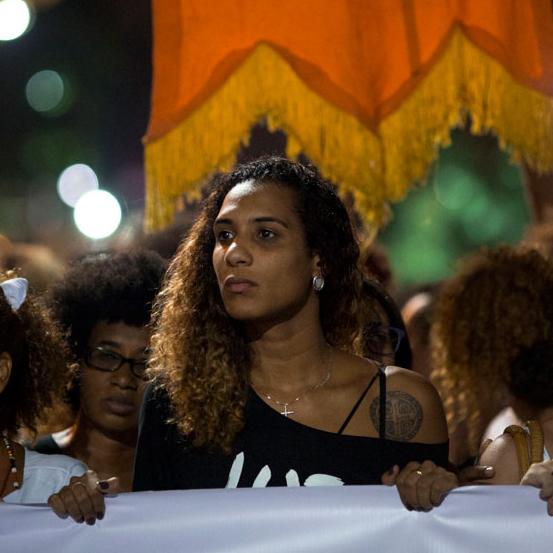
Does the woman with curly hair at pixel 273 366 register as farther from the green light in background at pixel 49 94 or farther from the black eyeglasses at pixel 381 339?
the green light in background at pixel 49 94

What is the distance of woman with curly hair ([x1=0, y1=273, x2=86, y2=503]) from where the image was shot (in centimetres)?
344

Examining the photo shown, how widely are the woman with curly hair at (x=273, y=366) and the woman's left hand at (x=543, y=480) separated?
0.48 m

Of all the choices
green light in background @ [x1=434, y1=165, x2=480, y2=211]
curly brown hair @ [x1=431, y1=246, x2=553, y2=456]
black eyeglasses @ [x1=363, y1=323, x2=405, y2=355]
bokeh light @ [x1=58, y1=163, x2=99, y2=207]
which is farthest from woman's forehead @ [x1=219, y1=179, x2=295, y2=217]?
green light in background @ [x1=434, y1=165, x2=480, y2=211]

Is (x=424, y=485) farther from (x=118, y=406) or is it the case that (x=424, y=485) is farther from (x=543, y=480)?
(x=118, y=406)

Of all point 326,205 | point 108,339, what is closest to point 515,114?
point 326,205

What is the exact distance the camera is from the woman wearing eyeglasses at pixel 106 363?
13.8ft

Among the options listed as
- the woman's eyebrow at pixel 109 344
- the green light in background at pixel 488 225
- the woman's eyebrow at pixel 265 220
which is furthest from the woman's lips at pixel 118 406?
the green light in background at pixel 488 225

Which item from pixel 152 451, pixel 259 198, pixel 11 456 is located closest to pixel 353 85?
pixel 259 198

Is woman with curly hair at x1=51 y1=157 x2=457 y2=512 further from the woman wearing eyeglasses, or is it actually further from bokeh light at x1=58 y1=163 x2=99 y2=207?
bokeh light at x1=58 y1=163 x2=99 y2=207

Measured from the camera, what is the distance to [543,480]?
2930 millimetres

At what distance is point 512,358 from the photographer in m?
4.14

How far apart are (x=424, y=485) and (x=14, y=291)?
132 cm

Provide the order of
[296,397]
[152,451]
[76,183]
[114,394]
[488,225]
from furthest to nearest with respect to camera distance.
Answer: [488,225] → [76,183] → [114,394] → [296,397] → [152,451]

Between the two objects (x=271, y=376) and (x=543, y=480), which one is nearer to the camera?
(x=543, y=480)
